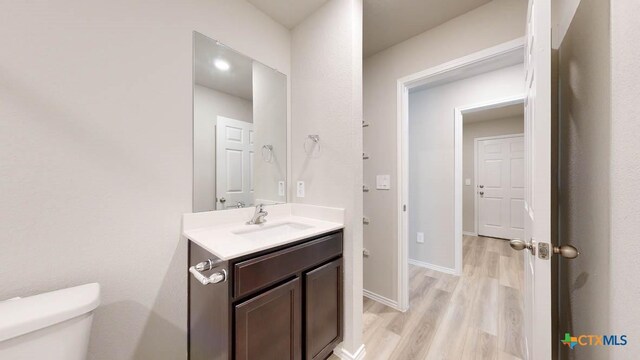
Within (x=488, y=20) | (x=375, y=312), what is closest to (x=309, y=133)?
(x=488, y=20)

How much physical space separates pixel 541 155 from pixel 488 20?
1.41 meters

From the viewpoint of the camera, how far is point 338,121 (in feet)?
4.92

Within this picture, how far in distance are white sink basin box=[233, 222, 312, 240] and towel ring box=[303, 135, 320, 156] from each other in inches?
22.5

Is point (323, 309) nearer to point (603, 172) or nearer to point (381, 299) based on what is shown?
point (381, 299)

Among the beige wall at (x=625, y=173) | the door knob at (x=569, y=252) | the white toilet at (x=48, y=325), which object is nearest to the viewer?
the beige wall at (x=625, y=173)

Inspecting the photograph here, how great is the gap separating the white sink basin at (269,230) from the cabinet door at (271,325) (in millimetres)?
358

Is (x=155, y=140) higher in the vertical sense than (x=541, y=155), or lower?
higher

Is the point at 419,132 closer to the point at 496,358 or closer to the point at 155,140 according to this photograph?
the point at 496,358

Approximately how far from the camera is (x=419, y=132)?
2.99 metres

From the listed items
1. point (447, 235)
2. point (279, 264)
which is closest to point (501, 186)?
point (447, 235)

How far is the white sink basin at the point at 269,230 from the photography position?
1.34 m

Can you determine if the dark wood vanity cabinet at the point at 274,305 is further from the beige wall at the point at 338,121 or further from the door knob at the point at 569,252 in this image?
the door knob at the point at 569,252

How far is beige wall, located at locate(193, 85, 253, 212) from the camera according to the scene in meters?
1.30

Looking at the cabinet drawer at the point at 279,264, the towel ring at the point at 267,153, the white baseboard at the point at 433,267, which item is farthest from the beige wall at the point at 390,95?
the white baseboard at the point at 433,267
